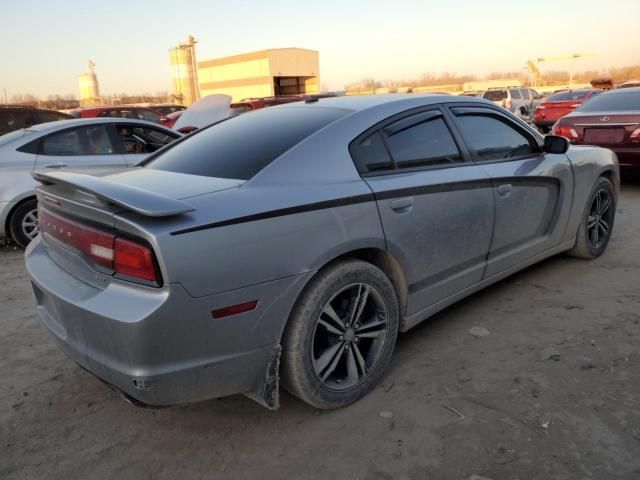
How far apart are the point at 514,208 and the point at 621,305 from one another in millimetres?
1065

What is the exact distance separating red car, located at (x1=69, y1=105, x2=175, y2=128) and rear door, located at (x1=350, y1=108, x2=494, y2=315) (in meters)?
10.8

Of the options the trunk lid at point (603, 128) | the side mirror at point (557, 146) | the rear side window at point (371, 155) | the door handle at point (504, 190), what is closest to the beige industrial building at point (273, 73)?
the trunk lid at point (603, 128)

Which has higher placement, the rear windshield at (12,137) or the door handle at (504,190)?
the rear windshield at (12,137)

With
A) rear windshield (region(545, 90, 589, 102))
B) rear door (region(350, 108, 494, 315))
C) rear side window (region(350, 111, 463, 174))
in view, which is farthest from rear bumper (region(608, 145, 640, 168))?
rear windshield (region(545, 90, 589, 102))

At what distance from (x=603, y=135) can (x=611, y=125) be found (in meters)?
0.18

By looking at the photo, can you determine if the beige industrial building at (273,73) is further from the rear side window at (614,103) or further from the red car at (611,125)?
the red car at (611,125)

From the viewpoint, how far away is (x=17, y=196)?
5.66 metres

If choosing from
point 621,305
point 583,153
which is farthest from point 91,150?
point 621,305

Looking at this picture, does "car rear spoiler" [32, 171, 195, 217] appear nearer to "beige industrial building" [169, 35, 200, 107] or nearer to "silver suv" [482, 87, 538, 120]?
"silver suv" [482, 87, 538, 120]

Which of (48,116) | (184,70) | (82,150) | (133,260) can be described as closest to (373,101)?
(133,260)

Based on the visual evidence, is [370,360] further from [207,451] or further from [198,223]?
[198,223]

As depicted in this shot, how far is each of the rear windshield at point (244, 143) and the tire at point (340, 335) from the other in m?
0.67

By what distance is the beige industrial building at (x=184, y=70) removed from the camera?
5544 cm

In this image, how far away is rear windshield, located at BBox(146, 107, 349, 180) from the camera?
2623mm
